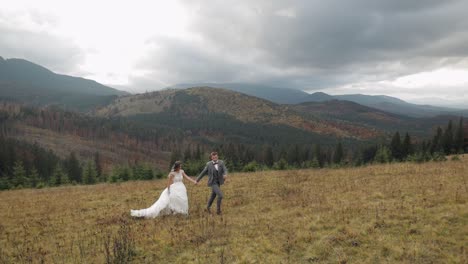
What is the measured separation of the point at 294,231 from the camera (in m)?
9.01

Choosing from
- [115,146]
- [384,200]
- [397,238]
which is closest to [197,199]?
[384,200]

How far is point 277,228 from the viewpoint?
9.51 metres

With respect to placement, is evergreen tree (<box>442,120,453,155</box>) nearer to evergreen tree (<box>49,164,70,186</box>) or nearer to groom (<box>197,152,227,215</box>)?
groom (<box>197,152,227,215</box>)

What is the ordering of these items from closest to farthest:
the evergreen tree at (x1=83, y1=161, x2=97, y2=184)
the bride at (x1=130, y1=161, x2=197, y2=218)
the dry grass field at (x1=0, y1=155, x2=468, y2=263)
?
the dry grass field at (x1=0, y1=155, x2=468, y2=263) → the bride at (x1=130, y1=161, x2=197, y2=218) → the evergreen tree at (x1=83, y1=161, x2=97, y2=184)

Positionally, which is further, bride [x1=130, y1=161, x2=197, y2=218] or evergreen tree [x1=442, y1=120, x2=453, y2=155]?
evergreen tree [x1=442, y1=120, x2=453, y2=155]

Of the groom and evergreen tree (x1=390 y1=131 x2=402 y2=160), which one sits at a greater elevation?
the groom

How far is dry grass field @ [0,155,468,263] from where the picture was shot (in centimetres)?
739

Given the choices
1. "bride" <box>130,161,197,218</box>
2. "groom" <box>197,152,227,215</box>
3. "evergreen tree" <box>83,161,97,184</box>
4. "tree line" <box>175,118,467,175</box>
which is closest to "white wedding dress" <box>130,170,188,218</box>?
"bride" <box>130,161,197,218</box>

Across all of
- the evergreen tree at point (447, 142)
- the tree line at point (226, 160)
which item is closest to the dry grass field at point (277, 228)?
the tree line at point (226, 160)

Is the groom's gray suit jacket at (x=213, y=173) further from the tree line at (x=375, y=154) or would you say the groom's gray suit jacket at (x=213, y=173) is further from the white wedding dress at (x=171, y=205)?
the tree line at (x=375, y=154)

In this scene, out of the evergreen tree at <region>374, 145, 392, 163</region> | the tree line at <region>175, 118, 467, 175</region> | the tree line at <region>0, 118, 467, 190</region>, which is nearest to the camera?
the evergreen tree at <region>374, 145, 392, 163</region>

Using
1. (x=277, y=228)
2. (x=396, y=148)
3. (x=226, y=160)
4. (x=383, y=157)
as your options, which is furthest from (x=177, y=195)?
(x=396, y=148)

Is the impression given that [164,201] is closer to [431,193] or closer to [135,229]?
[135,229]

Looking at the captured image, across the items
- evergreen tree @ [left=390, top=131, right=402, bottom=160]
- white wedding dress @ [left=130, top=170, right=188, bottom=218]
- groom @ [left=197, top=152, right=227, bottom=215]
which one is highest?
groom @ [left=197, top=152, right=227, bottom=215]
